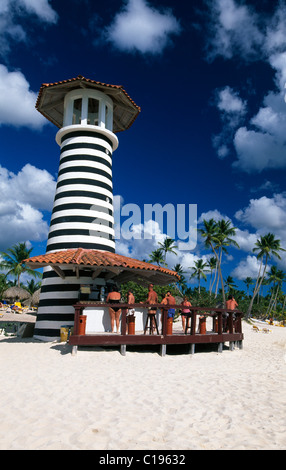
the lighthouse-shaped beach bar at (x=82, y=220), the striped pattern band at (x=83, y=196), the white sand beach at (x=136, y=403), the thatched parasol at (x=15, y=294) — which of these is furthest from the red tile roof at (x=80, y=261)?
the thatched parasol at (x=15, y=294)

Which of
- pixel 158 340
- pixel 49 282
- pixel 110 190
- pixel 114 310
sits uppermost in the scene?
pixel 110 190

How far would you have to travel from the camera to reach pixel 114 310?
12.2 m

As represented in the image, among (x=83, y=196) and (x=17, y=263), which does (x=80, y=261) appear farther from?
(x=17, y=263)

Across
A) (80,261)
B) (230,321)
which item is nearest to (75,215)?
(80,261)

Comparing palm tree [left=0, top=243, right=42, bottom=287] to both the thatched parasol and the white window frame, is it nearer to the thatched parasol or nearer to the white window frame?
the thatched parasol

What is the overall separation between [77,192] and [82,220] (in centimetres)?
144

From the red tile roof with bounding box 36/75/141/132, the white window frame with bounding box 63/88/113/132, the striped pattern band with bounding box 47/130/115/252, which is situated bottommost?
the striped pattern band with bounding box 47/130/115/252

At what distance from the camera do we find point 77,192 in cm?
1584

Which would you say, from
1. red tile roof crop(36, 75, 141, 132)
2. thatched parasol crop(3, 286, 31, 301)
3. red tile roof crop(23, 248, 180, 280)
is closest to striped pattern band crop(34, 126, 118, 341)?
red tile roof crop(23, 248, 180, 280)

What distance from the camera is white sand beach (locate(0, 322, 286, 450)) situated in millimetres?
4656

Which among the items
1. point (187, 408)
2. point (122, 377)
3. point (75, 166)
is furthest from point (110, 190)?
point (187, 408)

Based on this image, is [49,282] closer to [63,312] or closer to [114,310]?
[63,312]

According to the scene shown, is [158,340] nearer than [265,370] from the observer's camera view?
No
